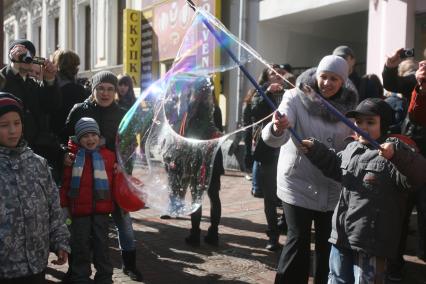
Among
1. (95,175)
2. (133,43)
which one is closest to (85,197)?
(95,175)

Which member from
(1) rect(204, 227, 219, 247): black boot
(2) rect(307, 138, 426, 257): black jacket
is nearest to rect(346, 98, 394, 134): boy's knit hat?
(2) rect(307, 138, 426, 257): black jacket

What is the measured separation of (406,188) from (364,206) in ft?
0.79

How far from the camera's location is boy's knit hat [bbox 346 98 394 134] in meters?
2.67

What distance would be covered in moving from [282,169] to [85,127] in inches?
56.7

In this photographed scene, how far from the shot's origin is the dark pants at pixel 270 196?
4.79 metres

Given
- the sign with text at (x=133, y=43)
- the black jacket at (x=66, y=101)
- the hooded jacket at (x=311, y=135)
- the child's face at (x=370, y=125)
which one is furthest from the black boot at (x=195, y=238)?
the sign with text at (x=133, y=43)

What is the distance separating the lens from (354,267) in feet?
9.00

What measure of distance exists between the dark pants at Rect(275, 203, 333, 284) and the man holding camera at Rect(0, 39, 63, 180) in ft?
6.22

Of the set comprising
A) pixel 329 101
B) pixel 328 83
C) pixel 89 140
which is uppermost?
pixel 328 83

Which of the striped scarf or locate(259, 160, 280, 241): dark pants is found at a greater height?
the striped scarf

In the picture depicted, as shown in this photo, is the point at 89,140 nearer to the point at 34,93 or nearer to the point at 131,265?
the point at 34,93

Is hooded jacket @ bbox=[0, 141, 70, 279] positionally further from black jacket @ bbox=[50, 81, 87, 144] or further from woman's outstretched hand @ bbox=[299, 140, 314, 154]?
black jacket @ bbox=[50, 81, 87, 144]

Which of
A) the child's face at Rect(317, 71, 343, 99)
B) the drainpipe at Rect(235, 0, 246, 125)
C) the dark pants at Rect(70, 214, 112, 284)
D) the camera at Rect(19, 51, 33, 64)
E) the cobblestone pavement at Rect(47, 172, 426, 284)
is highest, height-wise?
the drainpipe at Rect(235, 0, 246, 125)

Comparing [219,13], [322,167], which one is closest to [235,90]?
[219,13]
